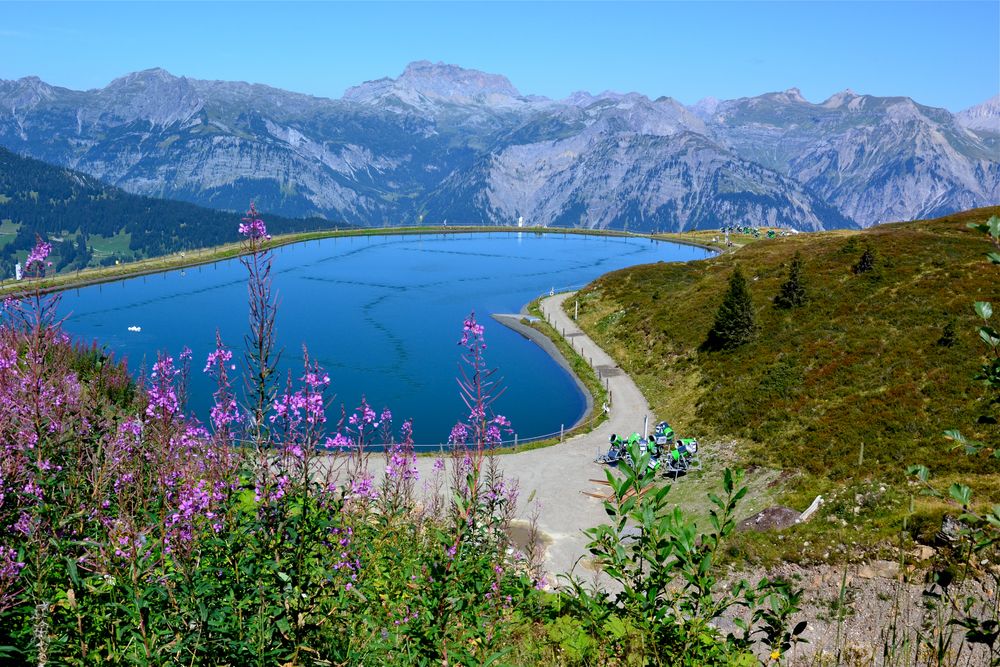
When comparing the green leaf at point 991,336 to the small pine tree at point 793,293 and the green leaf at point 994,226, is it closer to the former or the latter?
the green leaf at point 994,226

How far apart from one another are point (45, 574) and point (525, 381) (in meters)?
59.7

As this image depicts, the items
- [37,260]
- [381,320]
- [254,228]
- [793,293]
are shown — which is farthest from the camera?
[381,320]

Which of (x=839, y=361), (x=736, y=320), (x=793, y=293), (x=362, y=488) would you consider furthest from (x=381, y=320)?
(x=362, y=488)

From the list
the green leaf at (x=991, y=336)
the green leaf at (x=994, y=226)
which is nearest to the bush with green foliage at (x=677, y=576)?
the green leaf at (x=991, y=336)

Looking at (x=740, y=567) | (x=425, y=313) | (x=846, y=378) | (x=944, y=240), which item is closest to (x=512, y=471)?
(x=740, y=567)

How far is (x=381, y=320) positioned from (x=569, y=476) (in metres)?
65.4

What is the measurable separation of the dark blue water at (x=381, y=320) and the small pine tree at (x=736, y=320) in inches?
539

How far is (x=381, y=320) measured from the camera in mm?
97125

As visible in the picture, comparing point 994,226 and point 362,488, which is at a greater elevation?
point 994,226

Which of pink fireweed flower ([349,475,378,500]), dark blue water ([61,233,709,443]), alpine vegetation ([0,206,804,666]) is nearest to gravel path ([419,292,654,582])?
dark blue water ([61,233,709,443])

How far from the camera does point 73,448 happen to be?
7312mm

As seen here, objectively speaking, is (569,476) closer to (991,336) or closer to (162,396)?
(162,396)

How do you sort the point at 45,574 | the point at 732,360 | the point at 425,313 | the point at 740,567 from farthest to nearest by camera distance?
the point at 425,313 → the point at 732,360 → the point at 740,567 → the point at 45,574

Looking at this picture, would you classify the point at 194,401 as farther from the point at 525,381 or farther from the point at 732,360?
the point at 732,360
